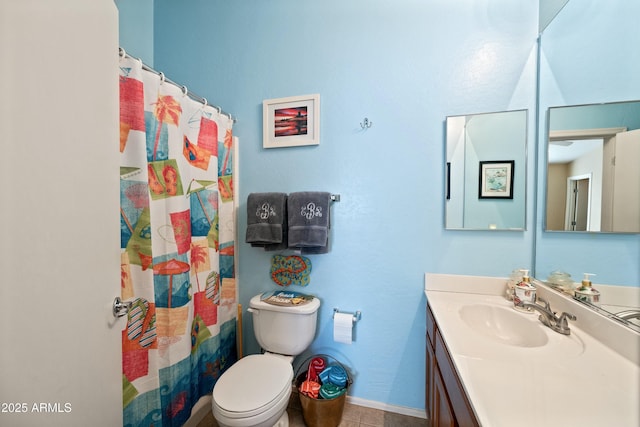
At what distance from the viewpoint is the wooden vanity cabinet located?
651 mm

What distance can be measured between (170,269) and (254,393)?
718 millimetres

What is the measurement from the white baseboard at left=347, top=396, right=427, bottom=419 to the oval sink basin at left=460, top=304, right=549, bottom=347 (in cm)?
71

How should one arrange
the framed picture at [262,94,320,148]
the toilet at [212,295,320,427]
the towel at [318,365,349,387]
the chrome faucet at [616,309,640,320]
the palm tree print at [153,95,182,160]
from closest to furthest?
the chrome faucet at [616,309,640,320], the toilet at [212,295,320,427], the palm tree print at [153,95,182,160], the towel at [318,365,349,387], the framed picture at [262,94,320,148]

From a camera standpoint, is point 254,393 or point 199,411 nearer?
point 254,393

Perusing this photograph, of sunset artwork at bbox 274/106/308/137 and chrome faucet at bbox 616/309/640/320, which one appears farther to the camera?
sunset artwork at bbox 274/106/308/137

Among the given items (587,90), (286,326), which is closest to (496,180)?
(587,90)

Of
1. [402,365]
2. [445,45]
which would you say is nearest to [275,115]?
[445,45]

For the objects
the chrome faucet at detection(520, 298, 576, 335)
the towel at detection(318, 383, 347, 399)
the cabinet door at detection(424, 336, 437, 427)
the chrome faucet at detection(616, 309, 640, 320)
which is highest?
the chrome faucet at detection(616, 309, 640, 320)

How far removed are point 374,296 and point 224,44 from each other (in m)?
2.04

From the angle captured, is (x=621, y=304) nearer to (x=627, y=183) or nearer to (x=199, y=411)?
(x=627, y=183)

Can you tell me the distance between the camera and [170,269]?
1164mm

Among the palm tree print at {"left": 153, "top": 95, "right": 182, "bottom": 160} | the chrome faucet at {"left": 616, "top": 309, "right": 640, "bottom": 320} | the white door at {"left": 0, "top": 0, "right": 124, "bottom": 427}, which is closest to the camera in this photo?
the white door at {"left": 0, "top": 0, "right": 124, "bottom": 427}

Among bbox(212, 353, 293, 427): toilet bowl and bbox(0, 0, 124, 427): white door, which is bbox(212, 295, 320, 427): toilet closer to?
bbox(212, 353, 293, 427): toilet bowl

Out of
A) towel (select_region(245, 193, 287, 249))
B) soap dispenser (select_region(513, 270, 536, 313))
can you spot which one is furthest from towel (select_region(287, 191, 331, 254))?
soap dispenser (select_region(513, 270, 536, 313))
